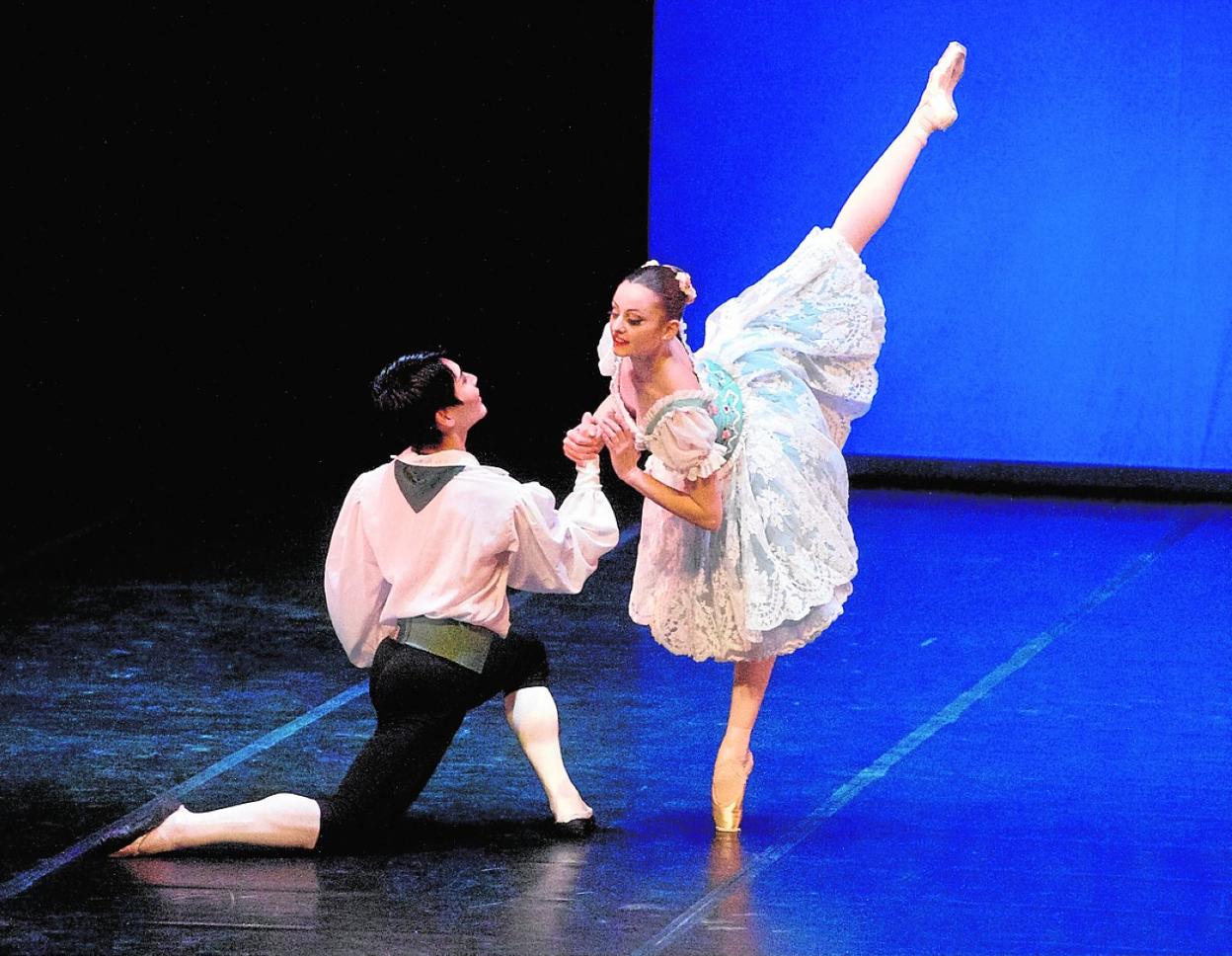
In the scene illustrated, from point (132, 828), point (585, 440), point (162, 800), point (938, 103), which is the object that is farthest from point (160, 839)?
point (938, 103)

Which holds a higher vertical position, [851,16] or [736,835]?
[851,16]

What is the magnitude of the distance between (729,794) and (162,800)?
1002 mm

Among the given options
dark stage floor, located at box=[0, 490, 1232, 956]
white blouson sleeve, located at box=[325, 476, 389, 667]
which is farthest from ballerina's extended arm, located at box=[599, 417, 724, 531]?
dark stage floor, located at box=[0, 490, 1232, 956]

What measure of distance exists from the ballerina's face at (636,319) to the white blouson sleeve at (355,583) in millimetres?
528

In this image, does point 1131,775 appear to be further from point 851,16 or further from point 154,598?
point 851,16

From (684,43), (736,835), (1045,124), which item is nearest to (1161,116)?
(1045,124)

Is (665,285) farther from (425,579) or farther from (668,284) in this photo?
(425,579)

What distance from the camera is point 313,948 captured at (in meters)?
3.05

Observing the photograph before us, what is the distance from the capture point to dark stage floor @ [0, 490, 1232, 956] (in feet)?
10.6

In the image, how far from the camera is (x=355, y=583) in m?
3.65

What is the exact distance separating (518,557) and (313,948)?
0.81 m

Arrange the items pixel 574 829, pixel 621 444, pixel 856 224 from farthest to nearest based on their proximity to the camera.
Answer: pixel 856 224, pixel 574 829, pixel 621 444

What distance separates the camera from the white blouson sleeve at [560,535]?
11.6ft

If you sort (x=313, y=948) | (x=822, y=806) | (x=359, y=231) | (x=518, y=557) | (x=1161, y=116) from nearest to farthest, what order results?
1. (x=313, y=948)
2. (x=518, y=557)
3. (x=822, y=806)
4. (x=1161, y=116)
5. (x=359, y=231)
